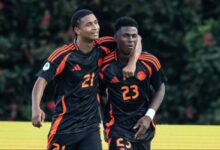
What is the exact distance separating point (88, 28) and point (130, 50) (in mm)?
374

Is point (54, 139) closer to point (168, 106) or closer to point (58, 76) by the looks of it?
point (58, 76)

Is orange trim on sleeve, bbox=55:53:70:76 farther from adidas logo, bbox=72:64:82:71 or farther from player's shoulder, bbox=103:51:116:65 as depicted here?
player's shoulder, bbox=103:51:116:65

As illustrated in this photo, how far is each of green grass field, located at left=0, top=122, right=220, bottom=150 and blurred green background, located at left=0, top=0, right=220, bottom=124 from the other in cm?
452

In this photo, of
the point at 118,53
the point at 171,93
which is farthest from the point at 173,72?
the point at 118,53

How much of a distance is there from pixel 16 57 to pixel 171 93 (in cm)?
250

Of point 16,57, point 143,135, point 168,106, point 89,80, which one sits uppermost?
point 89,80

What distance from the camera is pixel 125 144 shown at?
7.46 meters

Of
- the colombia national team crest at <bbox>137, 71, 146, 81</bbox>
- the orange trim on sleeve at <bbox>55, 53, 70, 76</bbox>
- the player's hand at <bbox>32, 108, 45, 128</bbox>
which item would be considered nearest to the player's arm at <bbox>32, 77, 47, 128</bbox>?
the player's hand at <bbox>32, 108, 45, 128</bbox>

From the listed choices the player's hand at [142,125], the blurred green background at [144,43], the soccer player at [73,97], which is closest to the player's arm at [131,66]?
the soccer player at [73,97]

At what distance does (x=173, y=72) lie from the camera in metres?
15.5

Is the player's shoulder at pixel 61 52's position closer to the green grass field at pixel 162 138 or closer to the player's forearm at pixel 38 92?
the player's forearm at pixel 38 92

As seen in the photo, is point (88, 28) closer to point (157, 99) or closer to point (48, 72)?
point (48, 72)

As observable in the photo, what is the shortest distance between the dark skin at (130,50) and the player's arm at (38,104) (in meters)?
0.71

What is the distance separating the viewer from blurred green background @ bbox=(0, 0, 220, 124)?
14.7 m
